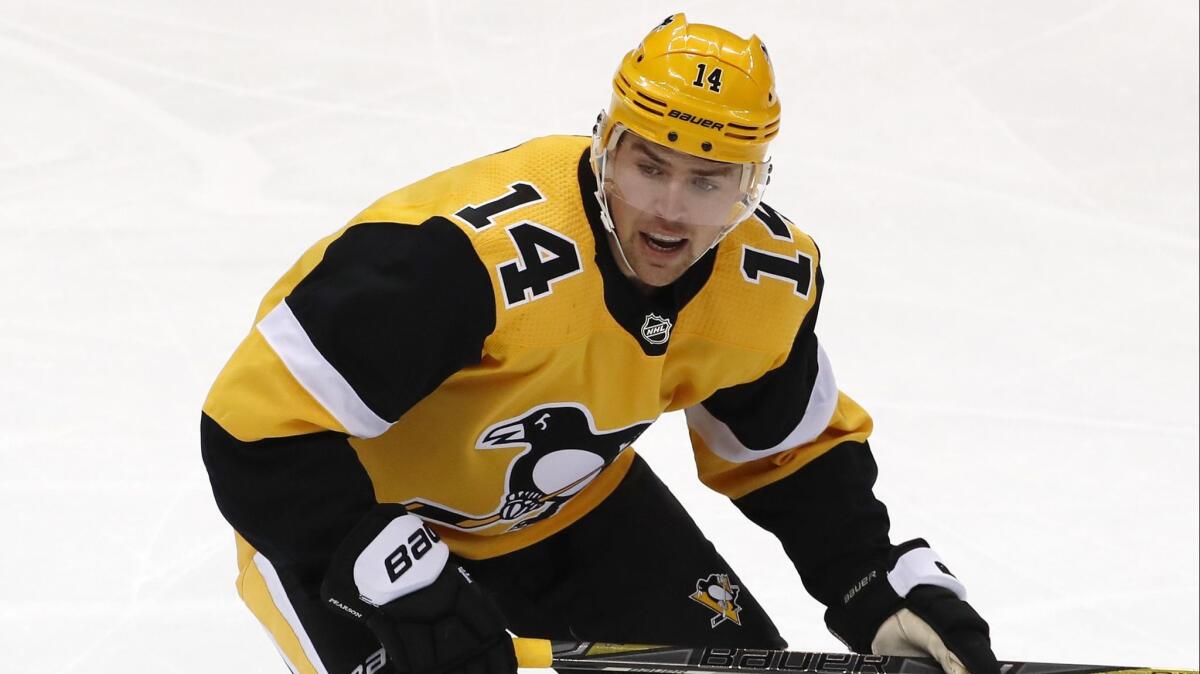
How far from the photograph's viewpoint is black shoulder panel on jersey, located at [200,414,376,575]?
6.88ft

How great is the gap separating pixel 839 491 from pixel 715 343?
1.35 feet

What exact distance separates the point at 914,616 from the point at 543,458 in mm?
645

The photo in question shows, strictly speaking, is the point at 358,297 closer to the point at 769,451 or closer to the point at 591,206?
the point at 591,206

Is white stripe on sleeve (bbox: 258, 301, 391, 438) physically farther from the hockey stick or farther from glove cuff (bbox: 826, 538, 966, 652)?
glove cuff (bbox: 826, 538, 966, 652)

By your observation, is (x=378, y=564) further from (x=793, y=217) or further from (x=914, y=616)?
(x=793, y=217)

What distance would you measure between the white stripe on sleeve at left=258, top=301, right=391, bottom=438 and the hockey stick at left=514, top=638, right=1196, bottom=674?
1.35 ft

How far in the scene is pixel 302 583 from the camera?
2.28m

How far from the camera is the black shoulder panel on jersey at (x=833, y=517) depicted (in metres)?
2.66

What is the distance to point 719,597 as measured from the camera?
2711 millimetres

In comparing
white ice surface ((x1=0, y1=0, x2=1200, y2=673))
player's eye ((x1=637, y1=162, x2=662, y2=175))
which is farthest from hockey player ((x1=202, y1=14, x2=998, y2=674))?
white ice surface ((x1=0, y1=0, x2=1200, y2=673))

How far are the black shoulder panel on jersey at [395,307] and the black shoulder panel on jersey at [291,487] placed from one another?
0.30 feet

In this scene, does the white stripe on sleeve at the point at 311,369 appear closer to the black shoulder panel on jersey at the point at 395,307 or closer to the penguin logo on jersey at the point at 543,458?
the black shoulder panel on jersey at the point at 395,307

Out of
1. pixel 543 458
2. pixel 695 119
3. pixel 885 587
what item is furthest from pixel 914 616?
pixel 695 119

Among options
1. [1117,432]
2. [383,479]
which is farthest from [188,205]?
[1117,432]
